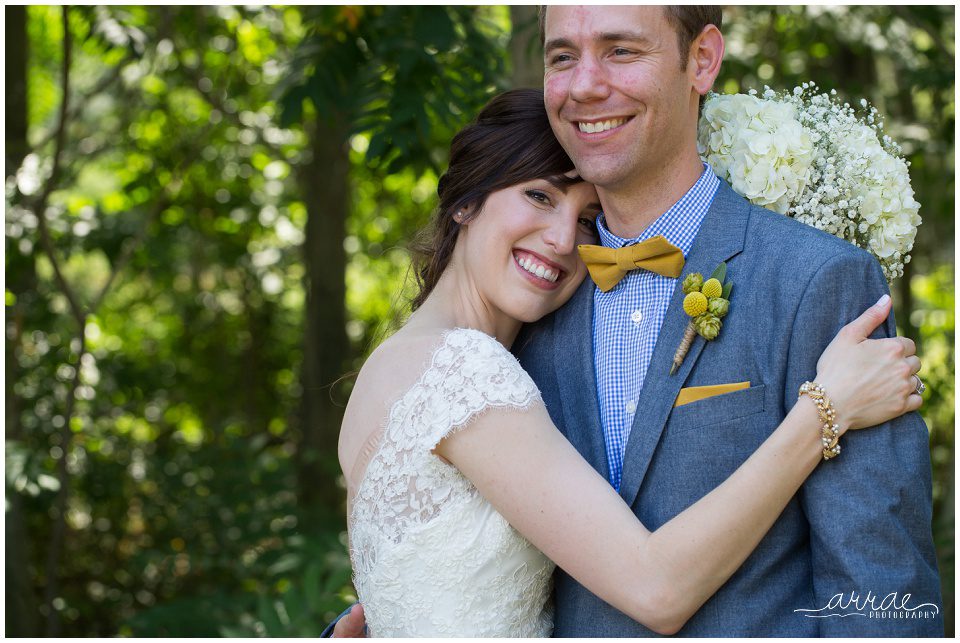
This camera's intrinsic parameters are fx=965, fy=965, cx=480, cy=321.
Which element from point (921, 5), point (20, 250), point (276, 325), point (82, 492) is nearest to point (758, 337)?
point (921, 5)

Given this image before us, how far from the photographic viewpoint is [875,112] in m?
2.35

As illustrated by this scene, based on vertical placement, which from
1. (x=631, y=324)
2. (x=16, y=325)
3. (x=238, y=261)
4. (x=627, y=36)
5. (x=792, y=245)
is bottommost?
(x=238, y=261)

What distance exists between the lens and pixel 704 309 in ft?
6.77

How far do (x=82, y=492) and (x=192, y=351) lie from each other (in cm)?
245

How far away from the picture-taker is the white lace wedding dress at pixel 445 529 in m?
2.23

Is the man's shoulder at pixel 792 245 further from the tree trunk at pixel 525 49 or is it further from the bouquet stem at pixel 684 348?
the tree trunk at pixel 525 49

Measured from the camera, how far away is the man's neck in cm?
230

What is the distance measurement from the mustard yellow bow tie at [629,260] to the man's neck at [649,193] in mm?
99

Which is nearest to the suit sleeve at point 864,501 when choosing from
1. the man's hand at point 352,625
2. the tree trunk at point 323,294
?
the man's hand at point 352,625

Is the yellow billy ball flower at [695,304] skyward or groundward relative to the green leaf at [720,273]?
groundward

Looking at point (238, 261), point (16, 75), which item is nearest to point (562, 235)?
point (16, 75)

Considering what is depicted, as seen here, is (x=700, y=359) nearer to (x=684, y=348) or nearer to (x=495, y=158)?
(x=684, y=348)

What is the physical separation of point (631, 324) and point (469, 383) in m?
0.42

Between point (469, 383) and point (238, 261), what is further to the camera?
point (238, 261)
